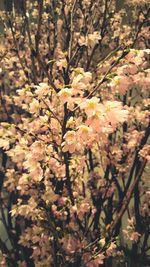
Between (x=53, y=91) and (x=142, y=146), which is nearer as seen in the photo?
(x=53, y=91)

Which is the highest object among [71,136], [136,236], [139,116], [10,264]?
[139,116]

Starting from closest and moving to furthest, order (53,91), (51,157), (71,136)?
1. (71,136)
2. (53,91)
3. (51,157)

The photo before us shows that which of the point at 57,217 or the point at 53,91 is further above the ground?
the point at 53,91

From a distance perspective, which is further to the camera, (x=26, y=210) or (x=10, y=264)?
(x=10, y=264)

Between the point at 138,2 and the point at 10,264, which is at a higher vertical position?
the point at 138,2

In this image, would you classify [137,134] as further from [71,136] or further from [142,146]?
[71,136]

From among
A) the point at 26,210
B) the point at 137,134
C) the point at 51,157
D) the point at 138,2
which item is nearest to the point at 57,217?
the point at 26,210

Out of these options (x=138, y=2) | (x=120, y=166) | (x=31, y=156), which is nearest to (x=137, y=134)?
(x=120, y=166)

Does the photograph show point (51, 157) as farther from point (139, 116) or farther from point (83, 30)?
point (83, 30)

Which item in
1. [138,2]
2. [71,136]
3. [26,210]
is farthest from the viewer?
[138,2]
